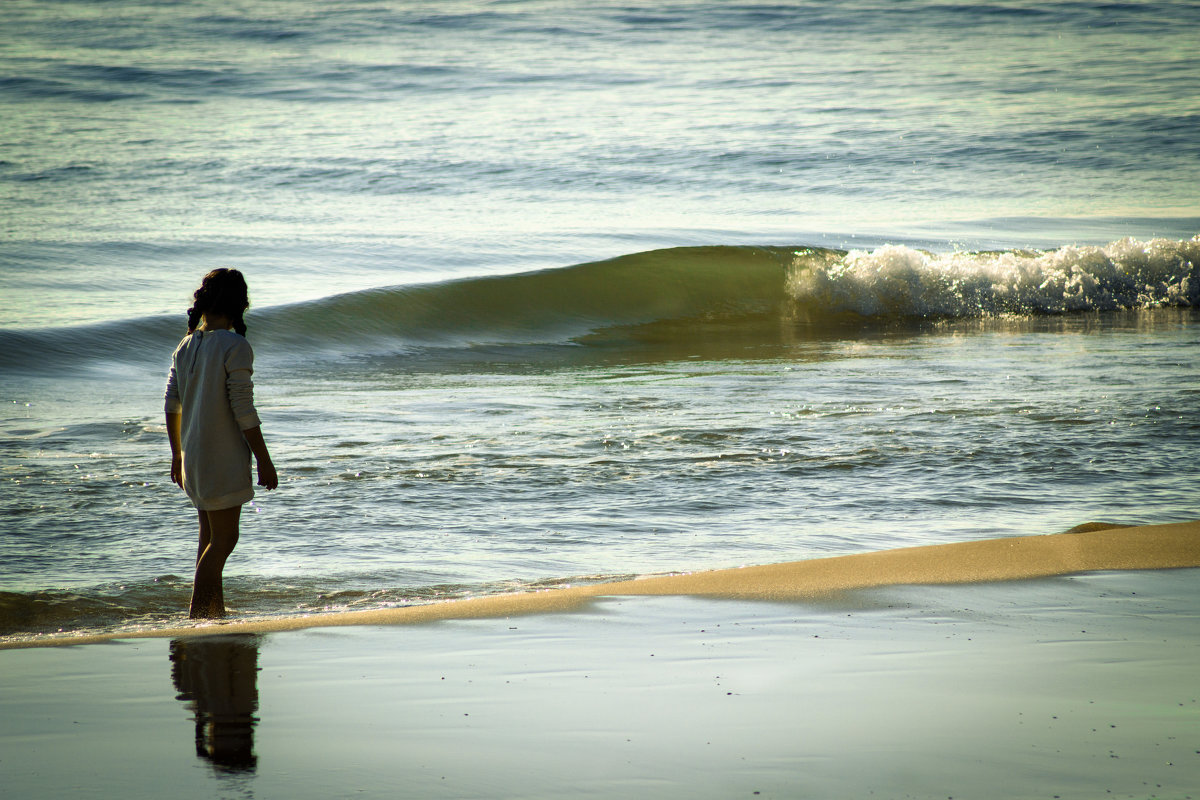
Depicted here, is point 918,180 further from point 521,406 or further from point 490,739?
point 490,739

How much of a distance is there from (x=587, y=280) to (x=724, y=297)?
211 centimetres

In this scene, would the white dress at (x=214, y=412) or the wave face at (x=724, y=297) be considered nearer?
the white dress at (x=214, y=412)

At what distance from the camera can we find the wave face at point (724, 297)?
14805mm

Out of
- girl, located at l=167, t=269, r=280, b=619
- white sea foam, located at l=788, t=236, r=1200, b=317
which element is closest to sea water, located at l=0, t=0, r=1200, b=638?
white sea foam, located at l=788, t=236, r=1200, b=317

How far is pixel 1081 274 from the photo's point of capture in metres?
18.4

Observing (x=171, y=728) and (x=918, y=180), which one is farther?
(x=918, y=180)

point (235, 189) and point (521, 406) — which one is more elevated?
point (235, 189)

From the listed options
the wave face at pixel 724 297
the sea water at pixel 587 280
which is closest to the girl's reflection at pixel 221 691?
the sea water at pixel 587 280

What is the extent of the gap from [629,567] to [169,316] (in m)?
10.3

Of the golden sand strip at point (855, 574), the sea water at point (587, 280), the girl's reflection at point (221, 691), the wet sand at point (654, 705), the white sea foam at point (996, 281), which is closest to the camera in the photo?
the wet sand at point (654, 705)

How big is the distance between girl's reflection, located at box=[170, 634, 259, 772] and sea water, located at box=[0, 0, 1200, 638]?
840 millimetres

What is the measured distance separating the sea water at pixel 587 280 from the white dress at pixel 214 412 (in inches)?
22.3

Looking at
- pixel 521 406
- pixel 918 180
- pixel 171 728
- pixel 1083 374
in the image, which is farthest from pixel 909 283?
pixel 171 728

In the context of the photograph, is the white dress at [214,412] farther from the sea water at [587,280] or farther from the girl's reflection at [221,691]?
the girl's reflection at [221,691]
